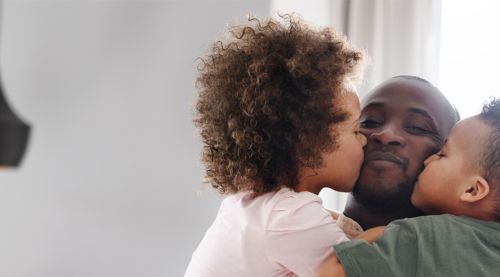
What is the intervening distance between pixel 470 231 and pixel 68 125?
1.45 metres

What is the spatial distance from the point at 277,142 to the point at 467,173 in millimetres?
345

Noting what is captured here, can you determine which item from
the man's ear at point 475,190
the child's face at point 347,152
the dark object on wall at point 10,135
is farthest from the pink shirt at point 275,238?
the dark object on wall at point 10,135

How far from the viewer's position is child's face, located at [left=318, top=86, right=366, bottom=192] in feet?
3.64

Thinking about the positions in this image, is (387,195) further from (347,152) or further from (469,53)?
(469,53)

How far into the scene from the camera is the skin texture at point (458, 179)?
101 centimetres

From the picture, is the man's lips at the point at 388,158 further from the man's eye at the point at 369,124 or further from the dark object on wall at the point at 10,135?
the dark object on wall at the point at 10,135

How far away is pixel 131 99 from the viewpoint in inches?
81.7

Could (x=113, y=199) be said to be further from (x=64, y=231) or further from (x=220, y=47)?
(x=220, y=47)

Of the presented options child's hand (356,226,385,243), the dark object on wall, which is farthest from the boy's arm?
the dark object on wall

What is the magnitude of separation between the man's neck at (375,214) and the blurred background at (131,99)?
2.73 ft

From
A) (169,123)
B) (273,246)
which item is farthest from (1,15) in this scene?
(273,246)

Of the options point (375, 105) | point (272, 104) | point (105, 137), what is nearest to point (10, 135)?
point (272, 104)

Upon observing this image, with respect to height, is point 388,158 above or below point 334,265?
above

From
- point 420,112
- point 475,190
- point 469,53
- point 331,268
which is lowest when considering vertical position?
point 331,268
